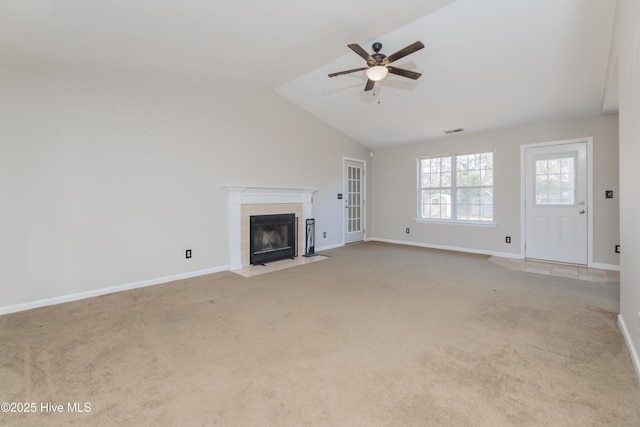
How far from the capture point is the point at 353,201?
6988 millimetres

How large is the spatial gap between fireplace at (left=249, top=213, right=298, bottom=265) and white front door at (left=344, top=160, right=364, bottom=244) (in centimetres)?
181

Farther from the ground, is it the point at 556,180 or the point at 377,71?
the point at 377,71

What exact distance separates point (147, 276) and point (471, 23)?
4790mm

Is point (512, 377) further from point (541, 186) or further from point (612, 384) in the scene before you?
point (541, 186)

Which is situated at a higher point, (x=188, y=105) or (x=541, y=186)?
(x=188, y=105)

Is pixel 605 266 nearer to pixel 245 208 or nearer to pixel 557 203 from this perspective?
pixel 557 203

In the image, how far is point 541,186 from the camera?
5016mm

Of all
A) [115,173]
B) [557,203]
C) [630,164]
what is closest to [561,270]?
[557,203]

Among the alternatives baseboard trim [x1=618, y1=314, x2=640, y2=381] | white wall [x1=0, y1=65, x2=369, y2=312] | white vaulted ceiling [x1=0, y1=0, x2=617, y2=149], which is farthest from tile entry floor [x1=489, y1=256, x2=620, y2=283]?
white wall [x1=0, y1=65, x2=369, y2=312]

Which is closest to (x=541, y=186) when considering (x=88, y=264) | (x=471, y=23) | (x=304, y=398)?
(x=471, y=23)

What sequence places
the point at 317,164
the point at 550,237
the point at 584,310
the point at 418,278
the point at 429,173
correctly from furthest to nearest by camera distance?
1. the point at 429,173
2. the point at 317,164
3. the point at 550,237
4. the point at 418,278
5. the point at 584,310

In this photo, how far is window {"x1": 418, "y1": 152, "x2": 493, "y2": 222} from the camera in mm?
5691

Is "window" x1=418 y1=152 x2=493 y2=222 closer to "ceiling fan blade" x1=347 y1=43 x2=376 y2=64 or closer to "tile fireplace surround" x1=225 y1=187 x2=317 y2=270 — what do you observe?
"tile fireplace surround" x1=225 y1=187 x2=317 y2=270

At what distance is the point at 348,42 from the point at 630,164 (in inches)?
109
